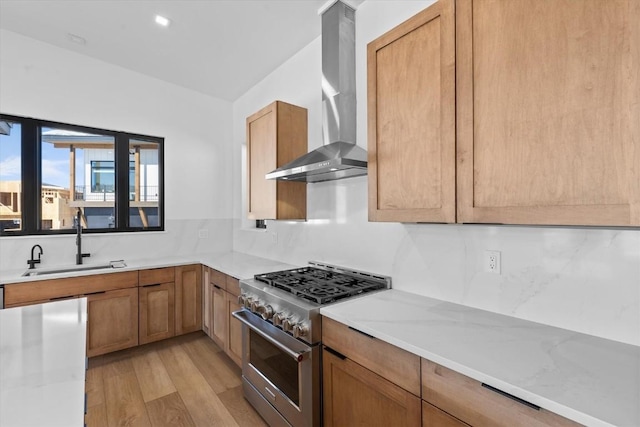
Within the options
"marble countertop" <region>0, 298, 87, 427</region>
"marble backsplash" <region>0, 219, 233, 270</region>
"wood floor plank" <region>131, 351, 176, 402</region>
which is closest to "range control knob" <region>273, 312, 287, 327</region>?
"marble countertop" <region>0, 298, 87, 427</region>

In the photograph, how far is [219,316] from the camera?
284 centimetres

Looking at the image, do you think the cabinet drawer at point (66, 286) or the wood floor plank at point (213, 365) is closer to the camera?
the cabinet drawer at point (66, 286)

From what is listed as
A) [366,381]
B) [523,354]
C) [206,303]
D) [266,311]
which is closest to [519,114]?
[523,354]

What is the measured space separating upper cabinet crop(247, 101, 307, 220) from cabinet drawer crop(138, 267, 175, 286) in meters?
1.11

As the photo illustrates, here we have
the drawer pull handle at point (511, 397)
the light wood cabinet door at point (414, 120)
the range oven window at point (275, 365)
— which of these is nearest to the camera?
the drawer pull handle at point (511, 397)

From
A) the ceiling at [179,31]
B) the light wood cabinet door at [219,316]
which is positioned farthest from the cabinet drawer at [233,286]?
the ceiling at [179,31]

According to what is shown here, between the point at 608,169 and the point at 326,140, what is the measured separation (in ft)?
5.44

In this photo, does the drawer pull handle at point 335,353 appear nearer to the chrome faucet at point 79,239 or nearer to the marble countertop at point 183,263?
the marble countertop at point 183,263

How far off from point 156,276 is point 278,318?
192 centimetres

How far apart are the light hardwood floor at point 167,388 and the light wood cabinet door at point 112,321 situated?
0.57 ft

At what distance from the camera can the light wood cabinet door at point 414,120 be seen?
1.31 metres

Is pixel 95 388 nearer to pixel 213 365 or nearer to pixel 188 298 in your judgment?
pixel 213 365

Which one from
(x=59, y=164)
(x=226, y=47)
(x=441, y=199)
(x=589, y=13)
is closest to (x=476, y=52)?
(x=589, y=13)

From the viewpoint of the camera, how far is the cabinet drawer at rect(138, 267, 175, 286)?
2955 mm
